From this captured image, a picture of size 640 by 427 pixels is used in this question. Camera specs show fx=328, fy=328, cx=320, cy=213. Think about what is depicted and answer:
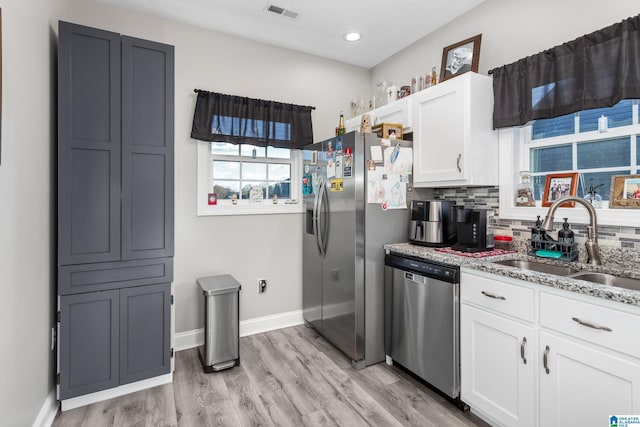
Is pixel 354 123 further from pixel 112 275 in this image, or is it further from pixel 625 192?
pixel 112 275

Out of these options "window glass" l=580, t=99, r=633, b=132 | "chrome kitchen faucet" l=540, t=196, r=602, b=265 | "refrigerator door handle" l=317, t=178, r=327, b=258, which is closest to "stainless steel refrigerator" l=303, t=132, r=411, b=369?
"refrigerator door handle" l=317, t=178, r=327, b=258

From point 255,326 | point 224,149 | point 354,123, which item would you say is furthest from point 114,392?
point 354,123

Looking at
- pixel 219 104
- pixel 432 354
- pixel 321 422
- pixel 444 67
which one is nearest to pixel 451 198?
pixel 444 67

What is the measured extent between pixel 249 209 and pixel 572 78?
8.72 ft

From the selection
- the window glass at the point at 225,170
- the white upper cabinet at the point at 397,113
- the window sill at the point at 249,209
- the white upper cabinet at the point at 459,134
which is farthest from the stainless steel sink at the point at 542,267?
the window glass at the point at 225,170

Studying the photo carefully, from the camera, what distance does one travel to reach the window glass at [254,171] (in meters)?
3.25

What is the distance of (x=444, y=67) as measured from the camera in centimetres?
274

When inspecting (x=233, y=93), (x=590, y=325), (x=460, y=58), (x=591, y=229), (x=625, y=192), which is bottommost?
(x=590, y=325)

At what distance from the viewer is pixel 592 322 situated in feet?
4.67

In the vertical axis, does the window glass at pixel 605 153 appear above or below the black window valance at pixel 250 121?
below

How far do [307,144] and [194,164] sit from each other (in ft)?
3.71

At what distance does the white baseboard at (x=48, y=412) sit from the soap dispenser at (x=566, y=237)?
10.4ft

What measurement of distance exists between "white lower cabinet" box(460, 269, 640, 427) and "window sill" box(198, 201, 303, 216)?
74.6 inches

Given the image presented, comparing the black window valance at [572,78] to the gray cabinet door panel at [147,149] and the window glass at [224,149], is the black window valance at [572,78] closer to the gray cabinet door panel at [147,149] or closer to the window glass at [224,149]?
the window glass at [224,149]
